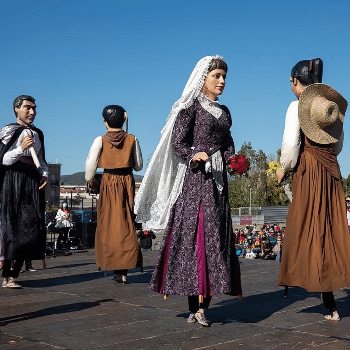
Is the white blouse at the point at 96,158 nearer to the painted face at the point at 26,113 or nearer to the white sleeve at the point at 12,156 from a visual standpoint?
the painted face at the point at 26,113

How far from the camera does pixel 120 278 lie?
7699mm

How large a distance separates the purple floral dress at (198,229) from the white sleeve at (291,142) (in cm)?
48

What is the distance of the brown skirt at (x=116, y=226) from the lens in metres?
7.64

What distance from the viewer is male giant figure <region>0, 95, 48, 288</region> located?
23.5ft

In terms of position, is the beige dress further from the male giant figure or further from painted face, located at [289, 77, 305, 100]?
painted face, located at [289, 77, 305, 100]

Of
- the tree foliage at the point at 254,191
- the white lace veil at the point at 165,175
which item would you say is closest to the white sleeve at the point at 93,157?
the white lace veil at the point at 165,175

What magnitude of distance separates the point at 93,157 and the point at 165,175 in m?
2.77

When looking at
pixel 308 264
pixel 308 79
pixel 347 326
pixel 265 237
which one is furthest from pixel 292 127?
pixel 265 237

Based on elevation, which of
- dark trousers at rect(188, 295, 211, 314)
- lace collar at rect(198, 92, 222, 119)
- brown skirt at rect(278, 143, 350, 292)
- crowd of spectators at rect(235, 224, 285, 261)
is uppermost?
lace collar at rect(198, 92, 222, 119)

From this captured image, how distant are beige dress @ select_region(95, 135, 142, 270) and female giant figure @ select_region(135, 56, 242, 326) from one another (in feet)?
8.38

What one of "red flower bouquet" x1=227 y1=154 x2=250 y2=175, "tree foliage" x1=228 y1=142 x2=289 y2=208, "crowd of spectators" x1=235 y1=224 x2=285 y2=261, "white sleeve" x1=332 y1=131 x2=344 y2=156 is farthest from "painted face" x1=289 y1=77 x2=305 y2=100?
"tree foliage" x1=228 y1=142 x2=289 y2=208

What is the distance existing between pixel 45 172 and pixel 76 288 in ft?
4.79

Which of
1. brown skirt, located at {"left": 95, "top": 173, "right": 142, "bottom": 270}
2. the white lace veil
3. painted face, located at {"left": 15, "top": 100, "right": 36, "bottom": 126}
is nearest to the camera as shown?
the white lace veil

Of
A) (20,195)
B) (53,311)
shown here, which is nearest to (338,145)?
(53,311)
